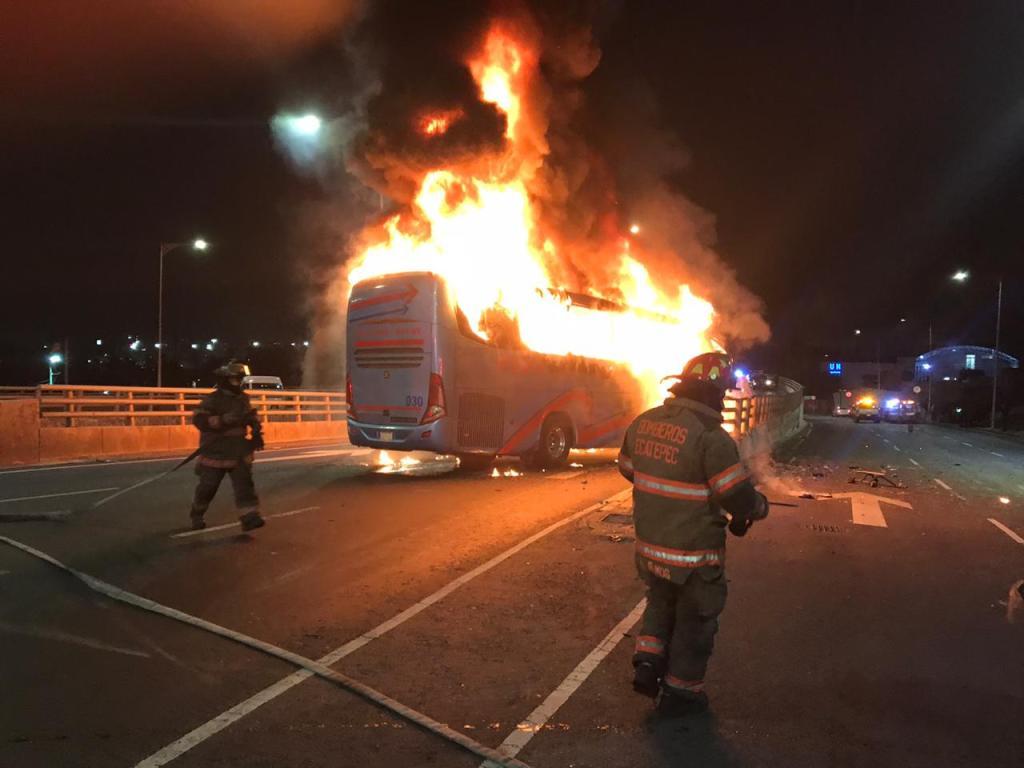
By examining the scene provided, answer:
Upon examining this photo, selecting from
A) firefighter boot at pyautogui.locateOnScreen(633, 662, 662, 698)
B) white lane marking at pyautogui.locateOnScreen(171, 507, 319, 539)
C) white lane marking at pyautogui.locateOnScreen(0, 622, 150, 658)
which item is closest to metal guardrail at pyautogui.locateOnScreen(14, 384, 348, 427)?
white lane marking at pyautogui.locateOnScreen(171, 507, 319, 539)

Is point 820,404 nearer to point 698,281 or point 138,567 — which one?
point 698,281

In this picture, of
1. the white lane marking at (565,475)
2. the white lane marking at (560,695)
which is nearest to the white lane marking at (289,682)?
the white lane marking at (560,695)

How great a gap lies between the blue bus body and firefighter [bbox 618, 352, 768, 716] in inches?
310

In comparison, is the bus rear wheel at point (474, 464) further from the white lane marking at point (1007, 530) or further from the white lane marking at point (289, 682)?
the white lane marking at point (1007, 530)

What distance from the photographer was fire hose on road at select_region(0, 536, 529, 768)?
11.4 feet

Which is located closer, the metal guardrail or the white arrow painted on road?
the white arrow painted on road

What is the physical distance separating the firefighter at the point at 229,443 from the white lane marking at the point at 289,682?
2427 millimetres

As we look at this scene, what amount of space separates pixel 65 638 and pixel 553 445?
33.3 ft

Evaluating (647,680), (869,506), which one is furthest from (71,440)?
(647,680)

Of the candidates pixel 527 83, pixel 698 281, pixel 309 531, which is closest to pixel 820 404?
pixel 698 281

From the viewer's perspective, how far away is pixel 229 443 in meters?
7.53

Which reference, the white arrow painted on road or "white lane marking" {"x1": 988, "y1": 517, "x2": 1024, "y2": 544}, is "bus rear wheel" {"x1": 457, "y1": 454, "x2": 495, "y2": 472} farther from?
"white lane marking" {"x1": 988, "y1": 517, "x2": 1024, "y2": 544}

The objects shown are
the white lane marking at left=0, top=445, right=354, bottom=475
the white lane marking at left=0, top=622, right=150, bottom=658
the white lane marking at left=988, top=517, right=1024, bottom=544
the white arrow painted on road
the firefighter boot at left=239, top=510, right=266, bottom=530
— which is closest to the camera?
the white lane marking at left=0, top=622, right=150, bottom=658

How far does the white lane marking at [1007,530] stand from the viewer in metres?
8.67
